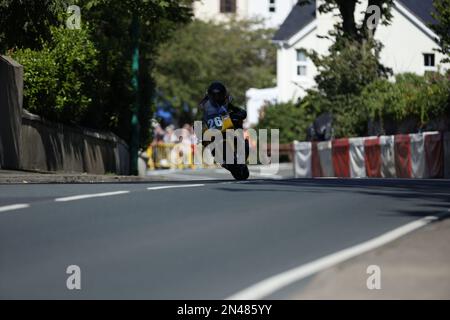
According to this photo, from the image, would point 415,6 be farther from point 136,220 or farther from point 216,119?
point 136,220

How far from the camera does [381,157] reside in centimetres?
3095

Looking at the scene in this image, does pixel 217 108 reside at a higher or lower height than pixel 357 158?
higher

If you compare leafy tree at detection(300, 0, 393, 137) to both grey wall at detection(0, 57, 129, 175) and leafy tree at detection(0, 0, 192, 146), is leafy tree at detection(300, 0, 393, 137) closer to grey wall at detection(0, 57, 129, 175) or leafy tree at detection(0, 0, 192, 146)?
leafy tree at detection(0, 0, 192, 146)

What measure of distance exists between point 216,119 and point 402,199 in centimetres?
801

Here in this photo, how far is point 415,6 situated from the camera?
214 ft

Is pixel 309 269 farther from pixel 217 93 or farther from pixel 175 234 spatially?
pixel 217 93

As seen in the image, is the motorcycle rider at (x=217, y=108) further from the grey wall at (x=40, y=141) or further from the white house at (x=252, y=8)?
the white house at (x=252, y=8)

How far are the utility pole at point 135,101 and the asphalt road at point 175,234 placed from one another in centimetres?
1633

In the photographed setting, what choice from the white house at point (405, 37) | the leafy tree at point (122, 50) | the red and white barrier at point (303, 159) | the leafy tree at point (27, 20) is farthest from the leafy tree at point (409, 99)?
the white house at point (405, 37)

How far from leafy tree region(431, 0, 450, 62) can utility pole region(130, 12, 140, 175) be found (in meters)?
7.07

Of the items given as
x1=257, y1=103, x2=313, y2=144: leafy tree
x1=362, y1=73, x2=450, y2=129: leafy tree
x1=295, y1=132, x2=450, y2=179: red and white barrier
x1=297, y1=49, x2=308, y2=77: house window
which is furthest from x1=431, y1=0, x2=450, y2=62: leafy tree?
x1=297, y1=49, x2=308, y2=77: house window

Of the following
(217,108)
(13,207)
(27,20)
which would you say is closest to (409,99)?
(217,108)

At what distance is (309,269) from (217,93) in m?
12.5

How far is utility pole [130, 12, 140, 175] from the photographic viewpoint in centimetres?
2930
